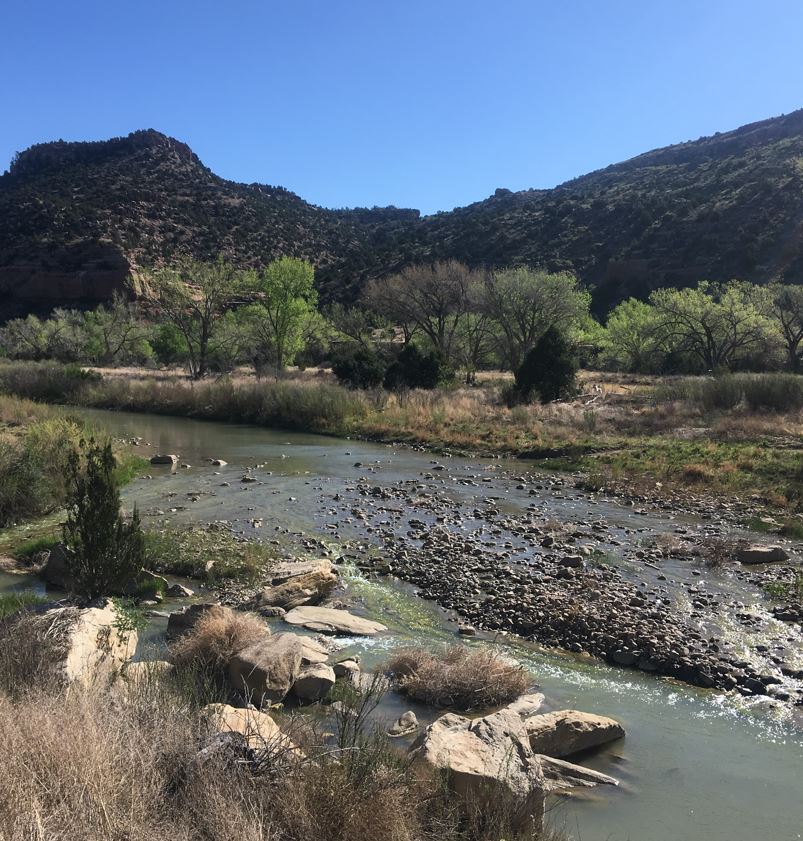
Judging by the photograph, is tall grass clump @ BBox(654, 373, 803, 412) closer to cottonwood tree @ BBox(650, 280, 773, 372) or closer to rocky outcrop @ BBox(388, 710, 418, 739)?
cottonwood tree @ BBox(650, 280, 773, 372)

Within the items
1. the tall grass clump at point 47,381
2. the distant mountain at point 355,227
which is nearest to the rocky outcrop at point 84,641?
the tall grass clump at point 47,381

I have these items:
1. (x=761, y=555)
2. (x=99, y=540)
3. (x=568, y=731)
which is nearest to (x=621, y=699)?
(x=568, y=731)

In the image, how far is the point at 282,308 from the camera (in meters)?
50.3

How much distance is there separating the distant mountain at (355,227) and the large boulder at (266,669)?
213 feet

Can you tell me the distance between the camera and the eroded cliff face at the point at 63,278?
8412 centimetres

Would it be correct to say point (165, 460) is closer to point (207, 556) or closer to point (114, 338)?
point (207, 556)

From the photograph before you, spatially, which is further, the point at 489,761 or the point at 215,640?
the point at 215,640

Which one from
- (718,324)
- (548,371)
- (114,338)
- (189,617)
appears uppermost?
(114,338)

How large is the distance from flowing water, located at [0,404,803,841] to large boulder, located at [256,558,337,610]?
489 millimetres

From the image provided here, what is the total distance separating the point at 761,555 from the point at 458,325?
42882 millimetres

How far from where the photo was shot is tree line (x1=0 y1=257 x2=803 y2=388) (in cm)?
4406

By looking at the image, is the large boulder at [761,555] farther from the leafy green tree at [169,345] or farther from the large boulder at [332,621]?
the leafy green tree at [169,345]

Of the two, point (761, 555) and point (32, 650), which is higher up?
point (32, 650)

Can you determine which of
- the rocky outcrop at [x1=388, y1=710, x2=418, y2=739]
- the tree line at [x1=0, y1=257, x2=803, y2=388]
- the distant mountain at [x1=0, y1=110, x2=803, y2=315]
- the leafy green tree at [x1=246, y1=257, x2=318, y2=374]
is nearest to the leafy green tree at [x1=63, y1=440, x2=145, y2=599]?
the rocky outcrop at [x1=388, y1=710, x2=418, y2=739]
